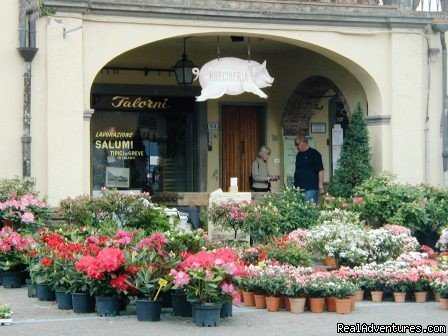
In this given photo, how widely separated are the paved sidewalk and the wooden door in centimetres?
960

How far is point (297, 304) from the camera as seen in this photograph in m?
12.3

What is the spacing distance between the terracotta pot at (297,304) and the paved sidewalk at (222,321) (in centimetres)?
8

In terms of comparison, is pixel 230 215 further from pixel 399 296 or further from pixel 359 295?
pixel 399 296

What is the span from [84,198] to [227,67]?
4201mm

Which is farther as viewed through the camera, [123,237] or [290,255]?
[290,255]

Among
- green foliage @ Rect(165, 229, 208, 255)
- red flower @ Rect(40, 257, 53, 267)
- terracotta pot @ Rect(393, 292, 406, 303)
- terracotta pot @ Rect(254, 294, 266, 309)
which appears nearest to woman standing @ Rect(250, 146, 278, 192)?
terracotta pot @ Rect(393, 292, 406, 303)

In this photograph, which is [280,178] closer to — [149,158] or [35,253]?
[149,158]

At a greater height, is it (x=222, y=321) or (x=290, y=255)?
(x=290, y=255)

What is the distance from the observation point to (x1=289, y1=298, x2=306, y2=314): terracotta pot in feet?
40.4

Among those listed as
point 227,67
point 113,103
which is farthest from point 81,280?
point 113,103

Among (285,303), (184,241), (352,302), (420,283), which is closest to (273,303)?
(285,303)

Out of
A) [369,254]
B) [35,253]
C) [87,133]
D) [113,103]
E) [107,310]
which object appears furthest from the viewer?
[113,103]

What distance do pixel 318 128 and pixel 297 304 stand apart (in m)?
10.7

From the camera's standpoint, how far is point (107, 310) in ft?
38.6
